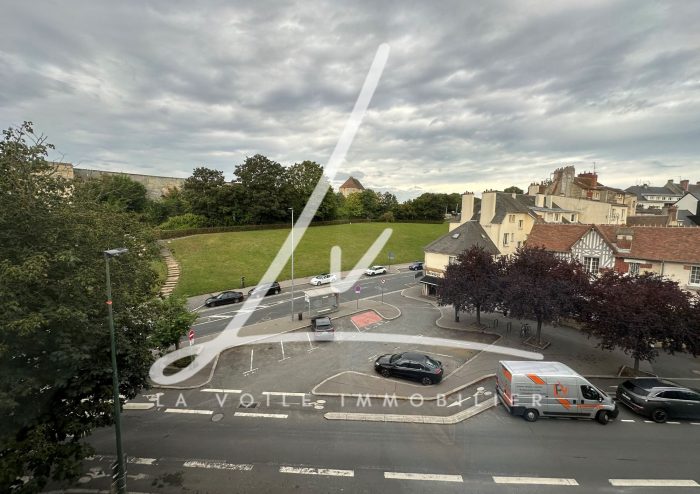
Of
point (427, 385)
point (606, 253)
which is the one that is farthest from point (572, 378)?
point (606, 253)

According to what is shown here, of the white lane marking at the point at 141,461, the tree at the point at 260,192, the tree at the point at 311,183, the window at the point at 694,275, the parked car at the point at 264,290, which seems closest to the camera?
the white lane marking at the point at 141,461

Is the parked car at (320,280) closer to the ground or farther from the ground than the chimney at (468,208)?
closer to the ground

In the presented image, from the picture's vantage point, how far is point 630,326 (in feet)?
57.2

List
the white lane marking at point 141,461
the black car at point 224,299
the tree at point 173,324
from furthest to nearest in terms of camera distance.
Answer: the black car at point 224,299
the tree at point 173,324
the white lane marking at point 141,461

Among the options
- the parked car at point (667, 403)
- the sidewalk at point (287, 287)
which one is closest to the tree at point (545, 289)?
the parked car at point (667, 403)

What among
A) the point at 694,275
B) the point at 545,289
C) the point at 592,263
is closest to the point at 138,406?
the point at 545,289

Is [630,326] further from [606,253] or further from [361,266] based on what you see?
[361,266]

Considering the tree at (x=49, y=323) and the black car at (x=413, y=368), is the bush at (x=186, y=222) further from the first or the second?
the tree at (x=49, y=323)

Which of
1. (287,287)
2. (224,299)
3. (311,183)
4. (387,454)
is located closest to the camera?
(387,454)

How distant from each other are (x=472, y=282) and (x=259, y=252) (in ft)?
118

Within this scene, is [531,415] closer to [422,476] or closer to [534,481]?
[534,481]

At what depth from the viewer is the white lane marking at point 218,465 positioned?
11797 mm

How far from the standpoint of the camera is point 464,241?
38156 millimetres

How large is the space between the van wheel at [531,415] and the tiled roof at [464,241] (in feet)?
76.6
